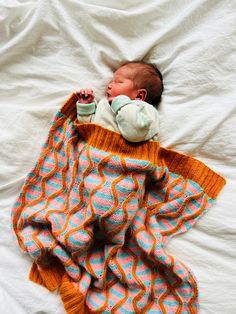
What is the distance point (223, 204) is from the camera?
1.04 metres

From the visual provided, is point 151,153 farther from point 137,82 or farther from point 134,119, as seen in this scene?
point 137,82

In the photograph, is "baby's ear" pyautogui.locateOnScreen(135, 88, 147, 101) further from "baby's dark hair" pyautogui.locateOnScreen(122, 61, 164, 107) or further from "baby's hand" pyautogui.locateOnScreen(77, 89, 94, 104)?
"baby's hand" pyautogui.locateOnScreen(77, 89, 94, 104)

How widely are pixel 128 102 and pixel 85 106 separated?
125mm

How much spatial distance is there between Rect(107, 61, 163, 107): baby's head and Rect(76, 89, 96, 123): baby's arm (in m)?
0.06

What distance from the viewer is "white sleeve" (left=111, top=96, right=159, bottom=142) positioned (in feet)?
3.24

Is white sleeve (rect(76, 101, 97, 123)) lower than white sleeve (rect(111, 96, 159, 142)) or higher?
lower

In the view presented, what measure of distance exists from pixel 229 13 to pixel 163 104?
0.32 meters

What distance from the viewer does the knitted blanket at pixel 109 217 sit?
38.2 inches

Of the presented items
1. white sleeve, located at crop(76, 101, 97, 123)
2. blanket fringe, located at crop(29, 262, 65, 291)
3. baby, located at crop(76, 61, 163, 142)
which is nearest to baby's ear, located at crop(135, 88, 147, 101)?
baby, located at crop(76, 61, 163, 142)

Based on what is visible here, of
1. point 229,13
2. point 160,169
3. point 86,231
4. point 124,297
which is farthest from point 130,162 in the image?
point 229,13

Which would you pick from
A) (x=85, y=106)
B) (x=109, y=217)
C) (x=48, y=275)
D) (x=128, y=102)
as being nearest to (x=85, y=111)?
(x=85, y=106)

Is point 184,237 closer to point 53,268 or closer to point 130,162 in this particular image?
point 130,162

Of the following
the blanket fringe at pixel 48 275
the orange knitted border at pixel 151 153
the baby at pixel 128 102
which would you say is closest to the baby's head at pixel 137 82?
the baby at pixel 128 102

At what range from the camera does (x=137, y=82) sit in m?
1.08
